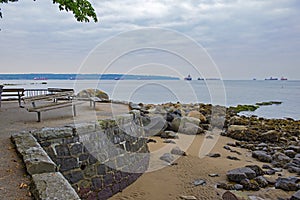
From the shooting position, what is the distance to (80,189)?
5188 mm

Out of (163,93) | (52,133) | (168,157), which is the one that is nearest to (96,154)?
(52,133)

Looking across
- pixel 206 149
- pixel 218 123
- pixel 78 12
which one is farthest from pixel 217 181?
pixel 218 123

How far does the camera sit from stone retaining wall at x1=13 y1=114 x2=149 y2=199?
491cm

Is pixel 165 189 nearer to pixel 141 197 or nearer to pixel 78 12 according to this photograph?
pixel 141 197

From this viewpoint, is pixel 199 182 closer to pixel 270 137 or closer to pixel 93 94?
pixel 270 137

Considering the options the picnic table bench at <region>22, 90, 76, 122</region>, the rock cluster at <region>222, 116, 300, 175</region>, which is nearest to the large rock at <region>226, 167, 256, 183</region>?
the rock cluster at <region>222, 116, 300, 175</region>

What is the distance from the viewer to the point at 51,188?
2939 millimetres

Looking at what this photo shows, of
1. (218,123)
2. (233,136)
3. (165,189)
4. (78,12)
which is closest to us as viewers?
(165,189)

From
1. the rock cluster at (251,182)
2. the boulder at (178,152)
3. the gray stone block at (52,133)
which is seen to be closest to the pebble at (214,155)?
the boulder at (178,152)

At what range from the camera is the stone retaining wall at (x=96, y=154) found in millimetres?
4910

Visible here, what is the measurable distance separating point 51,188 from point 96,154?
273 cm

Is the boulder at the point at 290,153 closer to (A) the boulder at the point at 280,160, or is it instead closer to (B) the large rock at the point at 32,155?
(A) the boulder at the point at 280,160

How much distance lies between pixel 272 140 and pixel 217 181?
702 cm

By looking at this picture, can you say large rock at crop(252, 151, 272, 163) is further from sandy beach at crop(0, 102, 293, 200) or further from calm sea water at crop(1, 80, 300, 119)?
calm sea water at crop(1, 80, 300, 119)
